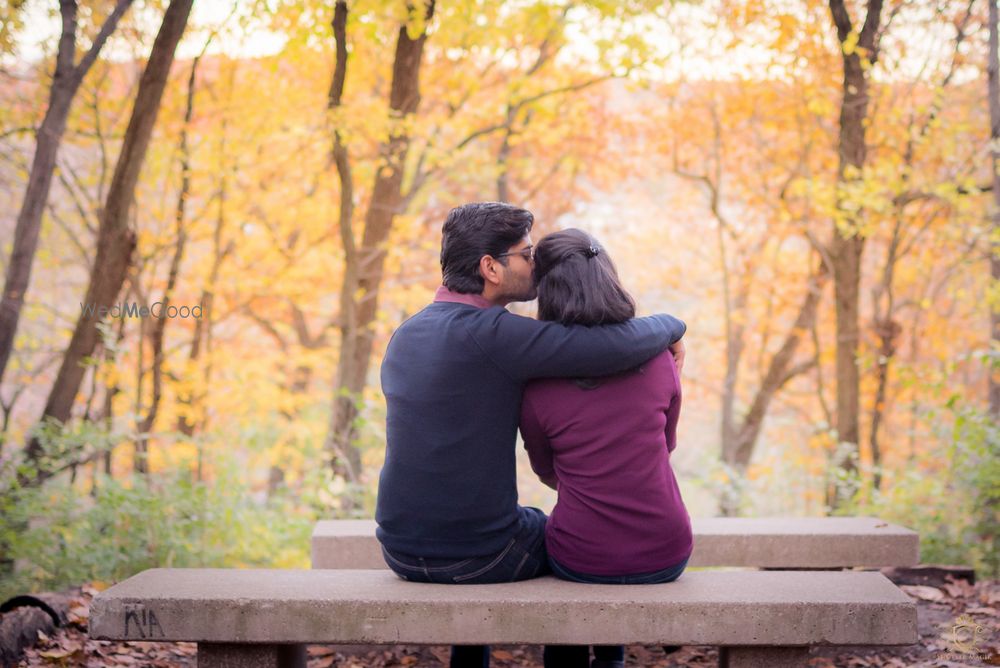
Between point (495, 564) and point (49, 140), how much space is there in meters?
3.87

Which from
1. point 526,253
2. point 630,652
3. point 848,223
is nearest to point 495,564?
point 526,253

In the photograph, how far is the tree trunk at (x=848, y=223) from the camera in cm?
893

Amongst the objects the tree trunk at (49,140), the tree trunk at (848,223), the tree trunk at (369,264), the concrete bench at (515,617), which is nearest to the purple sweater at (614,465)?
the concrete bench at (515,617)

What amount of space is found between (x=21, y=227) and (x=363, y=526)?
2769 millimetres

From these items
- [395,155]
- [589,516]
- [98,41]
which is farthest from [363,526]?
[395,155]

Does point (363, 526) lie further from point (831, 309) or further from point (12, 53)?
point (831, 309)

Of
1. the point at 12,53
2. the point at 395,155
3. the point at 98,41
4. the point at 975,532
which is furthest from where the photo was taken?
the point at 395,155

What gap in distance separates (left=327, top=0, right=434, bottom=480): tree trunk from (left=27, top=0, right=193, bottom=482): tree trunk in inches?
79.0

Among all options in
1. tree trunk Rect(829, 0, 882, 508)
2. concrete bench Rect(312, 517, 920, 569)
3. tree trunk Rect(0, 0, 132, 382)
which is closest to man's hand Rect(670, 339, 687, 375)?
concrete bench Rect(312, 517, 920, 569)

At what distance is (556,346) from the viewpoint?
2.87 m

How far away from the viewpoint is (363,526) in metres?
4.49

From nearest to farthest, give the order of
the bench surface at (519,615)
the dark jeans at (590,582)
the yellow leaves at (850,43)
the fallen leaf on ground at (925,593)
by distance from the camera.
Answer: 1. the bench surface at (519,615)
2. the dark jeans at (590,582)
3. the fallen leaf on ground at (925,593)
4. the yellow leaves at (850,43)

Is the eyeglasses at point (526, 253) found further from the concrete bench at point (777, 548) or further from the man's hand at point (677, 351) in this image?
the concrete bench at point (777, 548)

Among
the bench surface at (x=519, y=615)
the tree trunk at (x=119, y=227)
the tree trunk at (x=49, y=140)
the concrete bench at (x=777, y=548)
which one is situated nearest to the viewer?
the bench surface at (x=519, y=615)
